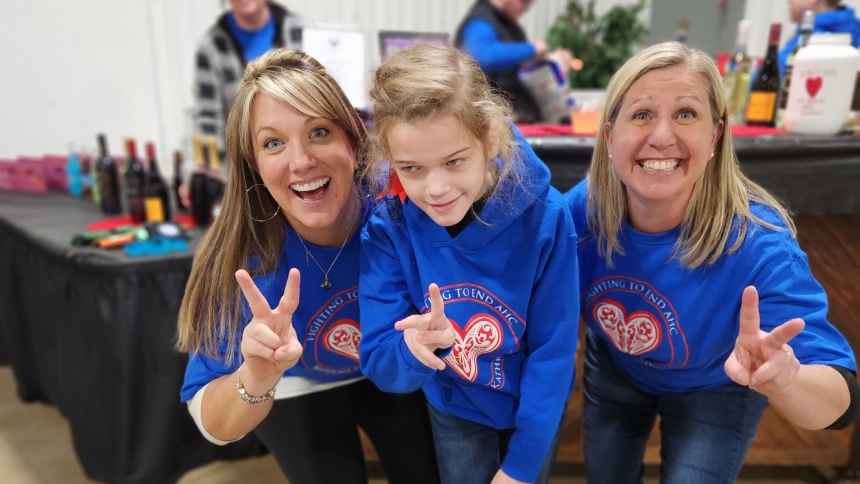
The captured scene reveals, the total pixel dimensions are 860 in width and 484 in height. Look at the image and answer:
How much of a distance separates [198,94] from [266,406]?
2136 mm

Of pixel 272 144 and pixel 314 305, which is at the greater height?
pixel 272 144

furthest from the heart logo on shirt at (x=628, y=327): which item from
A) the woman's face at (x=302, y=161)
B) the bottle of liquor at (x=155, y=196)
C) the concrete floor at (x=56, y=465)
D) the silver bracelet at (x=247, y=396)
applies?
the bottle of liquor at (x=155, y=196)

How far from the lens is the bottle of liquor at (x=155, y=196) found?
2039mm

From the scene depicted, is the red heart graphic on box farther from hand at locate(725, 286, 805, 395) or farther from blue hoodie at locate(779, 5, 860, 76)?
hand at locate(725, 286, 805, 395)

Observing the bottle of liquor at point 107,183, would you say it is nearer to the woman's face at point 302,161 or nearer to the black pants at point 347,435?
the black pants at point 347,435

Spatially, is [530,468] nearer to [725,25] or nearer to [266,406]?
[266,406]

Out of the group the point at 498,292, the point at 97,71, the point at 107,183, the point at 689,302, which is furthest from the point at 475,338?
the point at 97,71

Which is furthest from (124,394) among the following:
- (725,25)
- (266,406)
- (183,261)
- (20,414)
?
(725,25)

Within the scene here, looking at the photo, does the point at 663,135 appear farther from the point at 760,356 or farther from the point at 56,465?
the point at 56,465

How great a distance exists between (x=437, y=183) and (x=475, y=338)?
0.98 feet

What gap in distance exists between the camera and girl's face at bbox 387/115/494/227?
0.84 meters

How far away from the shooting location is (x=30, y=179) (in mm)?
2695

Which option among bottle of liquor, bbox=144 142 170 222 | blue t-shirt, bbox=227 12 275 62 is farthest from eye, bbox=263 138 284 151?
blue t-shirt, bbox=227 12 275 62

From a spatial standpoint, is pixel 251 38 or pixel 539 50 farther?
pixel 251 38
